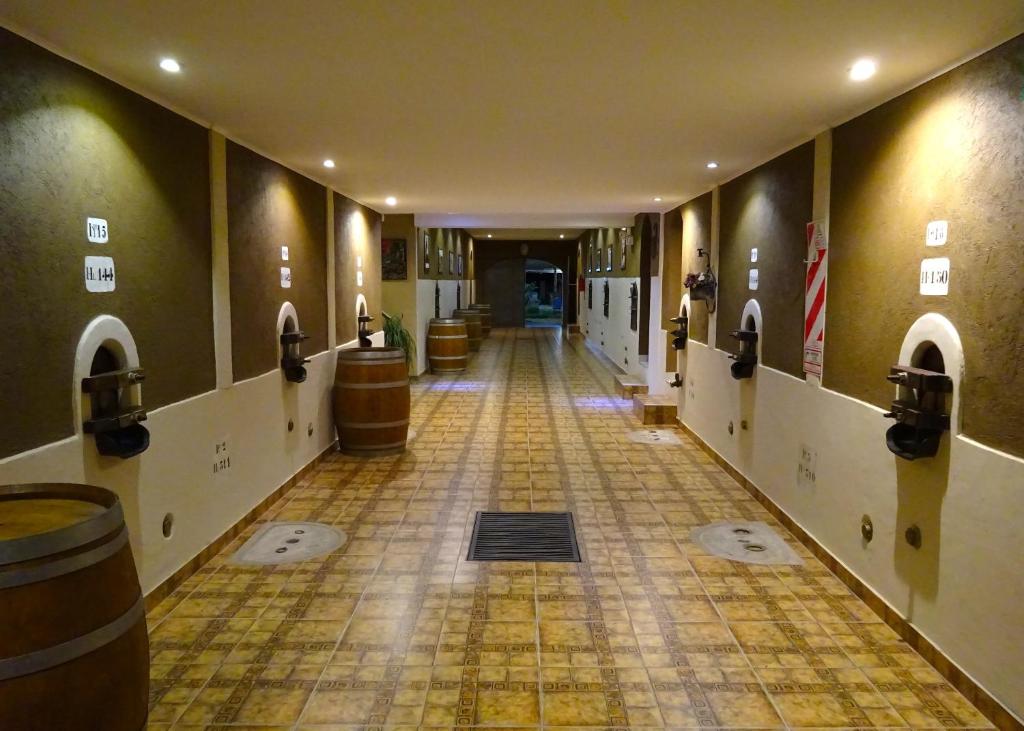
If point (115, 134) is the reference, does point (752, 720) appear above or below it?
below

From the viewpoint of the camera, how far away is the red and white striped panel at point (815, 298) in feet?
14.6

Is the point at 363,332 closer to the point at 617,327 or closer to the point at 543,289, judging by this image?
the point at 617,327

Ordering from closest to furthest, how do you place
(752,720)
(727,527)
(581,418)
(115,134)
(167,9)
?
(167,9), (752,720), (115,134), (727,527), (581,418)

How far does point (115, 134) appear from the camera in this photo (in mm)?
3432

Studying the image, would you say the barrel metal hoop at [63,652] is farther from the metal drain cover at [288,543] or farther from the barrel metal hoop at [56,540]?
the metal drain cover at [288,543]

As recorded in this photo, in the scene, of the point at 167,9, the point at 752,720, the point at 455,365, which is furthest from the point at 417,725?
the point at 455,365

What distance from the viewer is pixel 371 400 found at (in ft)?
22.2

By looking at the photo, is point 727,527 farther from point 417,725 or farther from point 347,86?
point 347,86

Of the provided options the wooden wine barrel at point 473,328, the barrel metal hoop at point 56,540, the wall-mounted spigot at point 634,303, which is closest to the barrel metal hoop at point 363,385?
the barrel metal hoop at point 56,540

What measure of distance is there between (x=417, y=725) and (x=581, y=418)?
20.8ft

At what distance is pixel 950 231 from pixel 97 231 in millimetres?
3637

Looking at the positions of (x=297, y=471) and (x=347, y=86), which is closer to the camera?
(x=347, y=86)

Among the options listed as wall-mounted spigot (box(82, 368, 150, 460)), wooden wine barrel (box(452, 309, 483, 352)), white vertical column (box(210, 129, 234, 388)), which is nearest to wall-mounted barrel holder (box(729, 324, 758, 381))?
white vertical column (box(210, 129, 234, 388))

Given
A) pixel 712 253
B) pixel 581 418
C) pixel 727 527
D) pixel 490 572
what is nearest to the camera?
pixel 490 572
